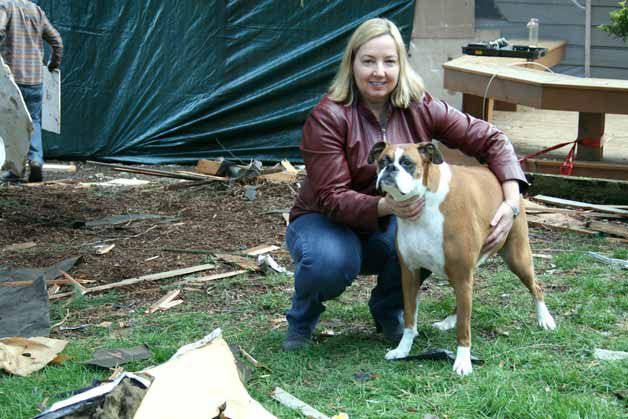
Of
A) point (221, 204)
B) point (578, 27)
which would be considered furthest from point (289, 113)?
point (578, 27)

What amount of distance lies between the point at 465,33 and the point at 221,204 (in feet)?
13.8

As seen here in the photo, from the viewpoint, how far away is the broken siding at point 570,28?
422 inches

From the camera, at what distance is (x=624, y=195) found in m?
8.06

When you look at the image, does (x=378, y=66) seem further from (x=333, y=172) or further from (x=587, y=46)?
(x=587, y=46)

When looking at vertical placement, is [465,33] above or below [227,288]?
above

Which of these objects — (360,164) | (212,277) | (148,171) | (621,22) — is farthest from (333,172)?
(148,171)

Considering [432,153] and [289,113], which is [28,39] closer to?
[289,113]

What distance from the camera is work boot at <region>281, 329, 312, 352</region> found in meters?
4.70

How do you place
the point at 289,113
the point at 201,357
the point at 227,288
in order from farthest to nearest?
the point at 289,113
the point at 227,288
the point at 201,357

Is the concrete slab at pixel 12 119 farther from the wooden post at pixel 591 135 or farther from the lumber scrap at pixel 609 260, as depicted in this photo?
the wooden post at pixel 591 135

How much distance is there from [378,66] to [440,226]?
2.94 ft

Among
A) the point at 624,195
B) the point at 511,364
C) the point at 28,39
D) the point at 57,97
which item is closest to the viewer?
the point at 511,364

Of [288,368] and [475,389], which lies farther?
[288,368]

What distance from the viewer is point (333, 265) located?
14.5 ft
